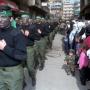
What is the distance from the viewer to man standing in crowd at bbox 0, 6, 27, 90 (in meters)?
5.14

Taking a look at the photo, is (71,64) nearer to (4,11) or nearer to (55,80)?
(55,80)

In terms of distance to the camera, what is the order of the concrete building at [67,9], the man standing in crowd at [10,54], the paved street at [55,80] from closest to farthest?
the man standing in crowd at [10,54], the paved street at [55,80], the concrete building at [67,9]

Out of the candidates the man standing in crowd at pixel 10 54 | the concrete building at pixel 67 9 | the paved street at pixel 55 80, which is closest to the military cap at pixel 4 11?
the man standing in crowd at pixel 10 54

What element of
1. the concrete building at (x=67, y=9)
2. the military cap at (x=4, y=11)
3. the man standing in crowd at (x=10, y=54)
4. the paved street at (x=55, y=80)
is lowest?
the concrete building at (x=67, y=9)

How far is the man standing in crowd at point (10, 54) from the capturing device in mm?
5141

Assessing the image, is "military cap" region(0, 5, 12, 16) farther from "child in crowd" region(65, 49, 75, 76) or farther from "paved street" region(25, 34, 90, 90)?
"child in crowd" region(65, 49, 75, 76)

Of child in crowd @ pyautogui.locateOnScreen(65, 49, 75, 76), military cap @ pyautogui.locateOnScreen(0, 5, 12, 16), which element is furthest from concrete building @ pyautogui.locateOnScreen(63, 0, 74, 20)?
military cap @ pyautogui.locateOnScreen(0, 5, 12, 16)

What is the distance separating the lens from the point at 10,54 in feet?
16.9

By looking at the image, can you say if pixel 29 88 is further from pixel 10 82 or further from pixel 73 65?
pixel 10 82

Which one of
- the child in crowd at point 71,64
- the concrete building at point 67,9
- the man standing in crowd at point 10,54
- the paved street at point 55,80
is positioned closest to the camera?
the man standing in crowd at point 10,54

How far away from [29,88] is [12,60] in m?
3.99

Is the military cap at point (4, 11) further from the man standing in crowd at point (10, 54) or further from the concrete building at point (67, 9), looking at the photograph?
the concrete building at point (67, 9)

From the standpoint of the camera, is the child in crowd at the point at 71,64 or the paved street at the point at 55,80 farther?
the child in crowd at the point at 71,64

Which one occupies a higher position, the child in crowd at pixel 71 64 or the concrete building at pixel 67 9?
the child in crowd at pixel 71 64
